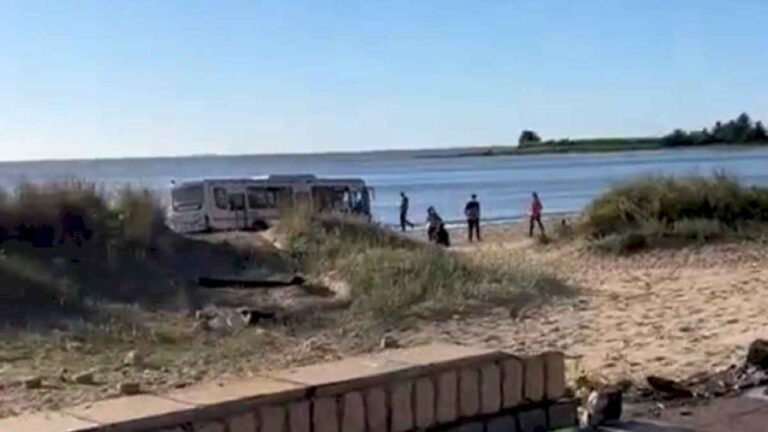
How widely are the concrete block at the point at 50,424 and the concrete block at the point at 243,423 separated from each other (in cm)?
45

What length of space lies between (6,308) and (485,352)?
35.9 ft

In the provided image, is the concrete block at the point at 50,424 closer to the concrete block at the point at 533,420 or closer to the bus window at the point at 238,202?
the concrete block at the point at 533,420

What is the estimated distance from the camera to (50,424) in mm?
3787

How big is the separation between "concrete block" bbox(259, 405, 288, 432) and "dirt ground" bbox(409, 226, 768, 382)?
4.18m

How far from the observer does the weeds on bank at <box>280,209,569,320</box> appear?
14.3 m

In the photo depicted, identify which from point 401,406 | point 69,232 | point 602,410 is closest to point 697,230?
point 69,232

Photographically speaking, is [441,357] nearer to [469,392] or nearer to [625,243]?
[469,392]

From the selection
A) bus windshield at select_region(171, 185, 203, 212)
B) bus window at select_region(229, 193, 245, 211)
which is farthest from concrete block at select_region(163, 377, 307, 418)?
bus windshield at select_region(171, 185, 203, 212)

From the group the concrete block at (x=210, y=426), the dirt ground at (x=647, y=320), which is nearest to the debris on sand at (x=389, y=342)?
the dirt ground at (x=647, y=320)

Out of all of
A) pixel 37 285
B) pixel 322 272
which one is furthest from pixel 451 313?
pixel 37 285

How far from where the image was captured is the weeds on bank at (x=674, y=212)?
2286 cm

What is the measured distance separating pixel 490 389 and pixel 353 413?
25.3 inches

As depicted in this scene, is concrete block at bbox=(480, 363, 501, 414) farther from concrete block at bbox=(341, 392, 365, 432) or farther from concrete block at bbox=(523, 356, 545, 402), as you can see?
concrete block at bbox=(341, 392, 365, 432)

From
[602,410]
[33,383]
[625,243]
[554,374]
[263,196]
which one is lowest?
[625,243]
